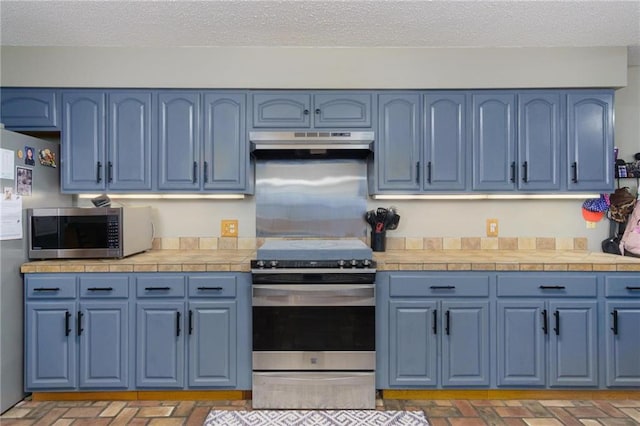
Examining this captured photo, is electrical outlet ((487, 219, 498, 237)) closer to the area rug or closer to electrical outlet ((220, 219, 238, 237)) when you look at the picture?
the area rug

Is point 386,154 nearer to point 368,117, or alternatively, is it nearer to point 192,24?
point 368,117

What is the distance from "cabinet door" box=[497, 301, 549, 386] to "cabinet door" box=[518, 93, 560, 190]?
0.90m

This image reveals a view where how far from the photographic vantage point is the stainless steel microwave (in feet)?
7.65

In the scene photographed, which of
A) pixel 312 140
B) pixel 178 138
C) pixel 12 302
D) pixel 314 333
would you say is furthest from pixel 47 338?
pixel 312 140

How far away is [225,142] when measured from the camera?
2.64 meters

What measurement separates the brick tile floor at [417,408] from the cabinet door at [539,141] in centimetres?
146

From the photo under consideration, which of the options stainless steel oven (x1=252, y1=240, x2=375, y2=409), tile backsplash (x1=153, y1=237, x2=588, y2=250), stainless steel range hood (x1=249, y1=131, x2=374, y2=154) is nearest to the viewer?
stainless steel oven (x1=252, y1=240, x2=375, y2=409)

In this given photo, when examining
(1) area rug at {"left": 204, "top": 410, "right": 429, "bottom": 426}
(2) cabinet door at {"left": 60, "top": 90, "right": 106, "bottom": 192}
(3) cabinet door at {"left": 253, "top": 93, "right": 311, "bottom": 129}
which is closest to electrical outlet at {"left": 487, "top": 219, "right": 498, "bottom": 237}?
(1) area rug at {"left": 204, "top": 410, "right": 429, "bottom": 426}

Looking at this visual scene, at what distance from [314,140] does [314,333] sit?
4.28 ft

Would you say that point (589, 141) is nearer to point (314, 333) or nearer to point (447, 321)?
point (447, 321)

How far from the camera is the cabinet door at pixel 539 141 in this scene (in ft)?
8.60

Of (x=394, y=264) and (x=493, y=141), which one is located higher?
(x=493, y=141)

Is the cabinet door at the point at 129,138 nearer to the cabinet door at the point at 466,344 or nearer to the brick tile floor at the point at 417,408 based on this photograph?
the brick tile floor at the point at 417,408

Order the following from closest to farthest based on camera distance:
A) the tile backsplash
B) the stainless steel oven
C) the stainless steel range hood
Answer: the stainless steel oven → the stainless steel range hood → the tile backsplash
